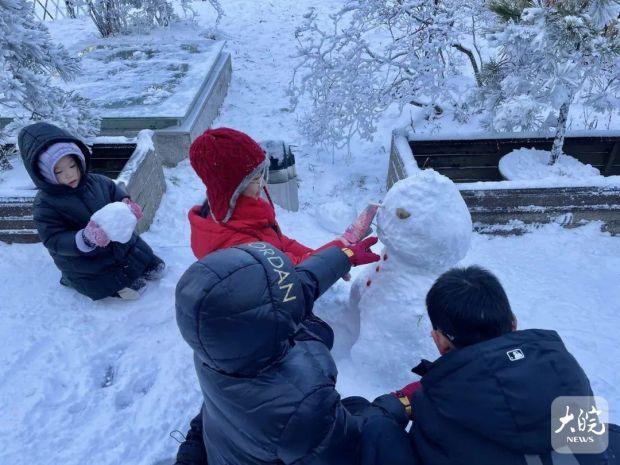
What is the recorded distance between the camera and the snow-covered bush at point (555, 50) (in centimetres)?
345

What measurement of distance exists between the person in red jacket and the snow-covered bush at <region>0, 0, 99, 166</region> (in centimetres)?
260

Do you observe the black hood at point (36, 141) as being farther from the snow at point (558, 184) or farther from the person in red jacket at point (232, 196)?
the snow at point (558, 184)

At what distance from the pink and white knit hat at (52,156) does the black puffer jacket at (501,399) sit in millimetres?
2367

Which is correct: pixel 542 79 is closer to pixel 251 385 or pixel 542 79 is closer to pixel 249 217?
pixel 249 217

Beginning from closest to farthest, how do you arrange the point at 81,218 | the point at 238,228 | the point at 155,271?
the point at 238,228
the point at 81,218
the point at 155,271

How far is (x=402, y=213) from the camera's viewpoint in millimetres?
2180

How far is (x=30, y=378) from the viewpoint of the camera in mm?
2672

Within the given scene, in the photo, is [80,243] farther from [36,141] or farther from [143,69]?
[143,69]

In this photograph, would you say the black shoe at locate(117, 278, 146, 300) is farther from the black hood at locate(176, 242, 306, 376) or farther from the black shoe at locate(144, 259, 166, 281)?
the black hood at locate(176, 242, 306, 376)

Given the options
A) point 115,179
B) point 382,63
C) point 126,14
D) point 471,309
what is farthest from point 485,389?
point 126,14

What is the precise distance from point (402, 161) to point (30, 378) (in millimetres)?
3337
